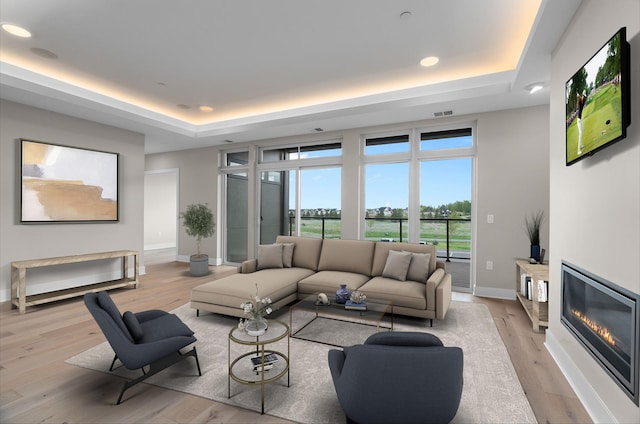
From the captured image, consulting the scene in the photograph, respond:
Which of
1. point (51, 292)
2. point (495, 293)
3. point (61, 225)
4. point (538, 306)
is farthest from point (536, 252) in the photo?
point (61, 225)

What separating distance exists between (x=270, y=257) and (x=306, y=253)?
0.55m

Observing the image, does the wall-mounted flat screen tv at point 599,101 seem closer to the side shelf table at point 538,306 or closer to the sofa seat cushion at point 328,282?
the side shelf table at point 538,306

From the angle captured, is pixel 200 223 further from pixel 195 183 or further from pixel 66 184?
pixel 66 184

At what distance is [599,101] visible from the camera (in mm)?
1887

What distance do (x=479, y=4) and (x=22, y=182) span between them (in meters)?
5.93

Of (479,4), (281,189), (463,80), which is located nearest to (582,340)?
(479,4)

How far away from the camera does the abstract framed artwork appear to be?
14.3ft

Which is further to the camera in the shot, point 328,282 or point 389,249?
point 389,249

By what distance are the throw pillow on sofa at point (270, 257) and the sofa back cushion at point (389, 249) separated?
55.4 inches

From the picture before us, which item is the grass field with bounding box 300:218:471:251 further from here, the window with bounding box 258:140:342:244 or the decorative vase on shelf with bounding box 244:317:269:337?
the decorative vase on shelf with bounding box 244:317:269:337

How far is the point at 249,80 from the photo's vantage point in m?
4.33

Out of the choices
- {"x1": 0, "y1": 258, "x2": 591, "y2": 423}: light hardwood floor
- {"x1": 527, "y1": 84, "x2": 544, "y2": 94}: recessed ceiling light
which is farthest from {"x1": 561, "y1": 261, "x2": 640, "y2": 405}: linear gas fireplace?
{"x1": 527, "y1": 84, "x2": 544, "y2": 94}: recessed ceiling light

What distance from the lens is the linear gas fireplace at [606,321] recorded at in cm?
159

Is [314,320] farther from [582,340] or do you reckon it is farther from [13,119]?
[13,119]
